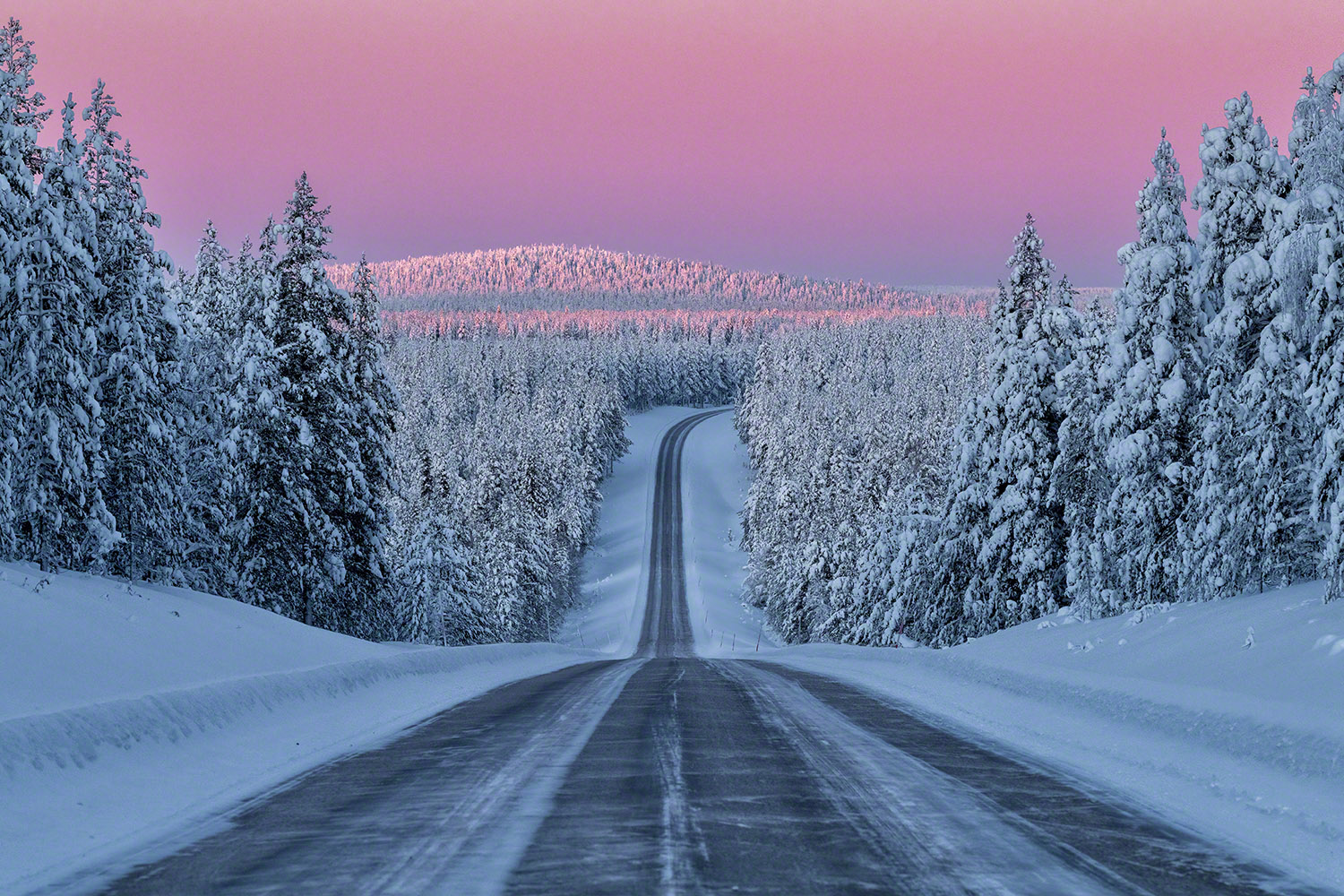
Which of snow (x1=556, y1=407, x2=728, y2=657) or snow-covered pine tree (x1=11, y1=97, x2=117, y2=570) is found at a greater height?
snow-covered pine tree (x1=11, y1=97, x2=117, y2=570)

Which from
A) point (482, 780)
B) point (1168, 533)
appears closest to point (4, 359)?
point (482, 780)

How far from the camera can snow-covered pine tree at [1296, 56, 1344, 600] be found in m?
14.4

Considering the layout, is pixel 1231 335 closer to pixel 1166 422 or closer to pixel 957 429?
pixel 1166 422

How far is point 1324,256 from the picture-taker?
15.3 meters

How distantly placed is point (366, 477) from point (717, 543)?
282ft

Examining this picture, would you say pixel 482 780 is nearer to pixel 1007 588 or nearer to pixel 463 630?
pixel 1007 588

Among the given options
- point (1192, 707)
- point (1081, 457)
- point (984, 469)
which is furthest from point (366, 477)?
point (1192, 707)

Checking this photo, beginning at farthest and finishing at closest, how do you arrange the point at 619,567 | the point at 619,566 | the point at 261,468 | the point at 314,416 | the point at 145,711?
the point at 619,566
the point at 619,567
the point at 314,416
the point at 261,468
the point at 145,711

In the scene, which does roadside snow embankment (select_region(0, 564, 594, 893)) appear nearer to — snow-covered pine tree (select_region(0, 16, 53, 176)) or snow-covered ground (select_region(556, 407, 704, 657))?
snow-covered pine tree (select_region(0, 16, 53, 176))

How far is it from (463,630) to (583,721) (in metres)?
43.1

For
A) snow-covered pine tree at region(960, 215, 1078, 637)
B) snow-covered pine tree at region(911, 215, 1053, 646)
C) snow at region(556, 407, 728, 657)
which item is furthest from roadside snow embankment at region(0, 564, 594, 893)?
snow at region(556, 407, 728, 657)

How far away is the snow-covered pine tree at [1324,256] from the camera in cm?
1441

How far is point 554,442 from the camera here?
113m

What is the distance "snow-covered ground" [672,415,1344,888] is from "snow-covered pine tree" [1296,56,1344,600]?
169cm
